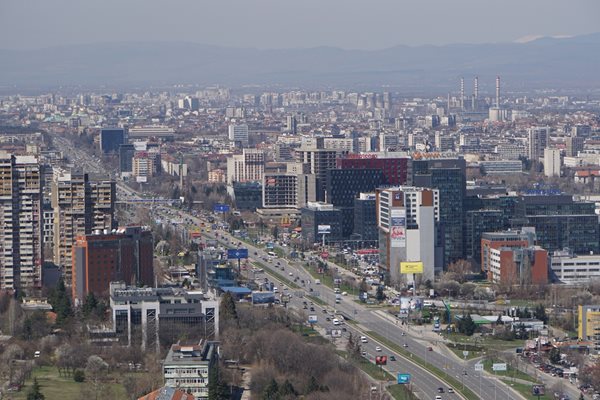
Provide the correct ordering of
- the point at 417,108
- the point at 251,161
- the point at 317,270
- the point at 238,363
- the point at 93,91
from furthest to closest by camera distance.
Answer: the point at 93,91, the point at 417,108, the point at 251,161, the point at 317,270, the point at 238,363

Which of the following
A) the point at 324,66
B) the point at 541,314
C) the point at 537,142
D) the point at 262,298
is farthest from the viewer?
the point at 324,66

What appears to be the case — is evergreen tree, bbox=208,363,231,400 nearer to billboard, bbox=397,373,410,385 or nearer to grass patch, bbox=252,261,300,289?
billboard, bbox=397,373,410,385

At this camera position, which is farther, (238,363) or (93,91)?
(93,91)

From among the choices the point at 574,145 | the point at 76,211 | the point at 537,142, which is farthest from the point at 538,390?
the point at 574,145

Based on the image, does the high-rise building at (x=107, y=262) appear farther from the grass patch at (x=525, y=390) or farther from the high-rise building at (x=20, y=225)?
the grass patch at (x=525, y=390)

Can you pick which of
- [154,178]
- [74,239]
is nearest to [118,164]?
[154,178]

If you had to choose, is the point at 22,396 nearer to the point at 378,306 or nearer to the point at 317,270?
the point at 378,306

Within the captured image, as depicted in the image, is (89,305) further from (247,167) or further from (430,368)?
(247,167)
